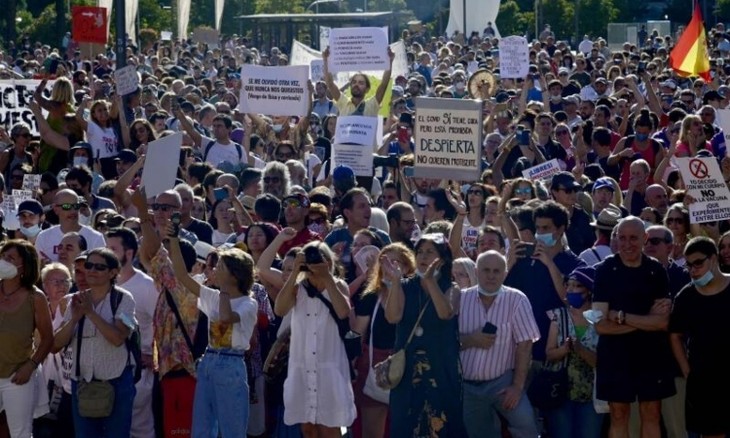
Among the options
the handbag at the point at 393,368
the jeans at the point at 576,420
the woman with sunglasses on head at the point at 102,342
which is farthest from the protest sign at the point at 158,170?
the jeans at the point at 576,420

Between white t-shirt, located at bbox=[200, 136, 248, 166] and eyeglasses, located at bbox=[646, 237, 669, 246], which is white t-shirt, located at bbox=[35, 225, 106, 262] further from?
eyeglasses, located at bbox=[646, 237, 669, 246]

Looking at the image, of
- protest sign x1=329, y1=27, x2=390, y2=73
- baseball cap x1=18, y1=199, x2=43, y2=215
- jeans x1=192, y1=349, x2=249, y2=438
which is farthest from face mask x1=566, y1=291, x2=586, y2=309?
protest sign x1=329, y1=27, x2=390, y2=73

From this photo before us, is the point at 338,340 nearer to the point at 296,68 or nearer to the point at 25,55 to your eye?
the point at 296,68

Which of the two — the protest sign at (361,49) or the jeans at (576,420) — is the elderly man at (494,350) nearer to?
the jeans at (576,420)

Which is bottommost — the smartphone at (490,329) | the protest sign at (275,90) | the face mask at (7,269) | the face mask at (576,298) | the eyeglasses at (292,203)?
the smartphone at (490,329)

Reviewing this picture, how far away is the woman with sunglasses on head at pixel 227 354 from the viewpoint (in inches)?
381

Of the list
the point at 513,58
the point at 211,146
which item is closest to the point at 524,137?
the point at 211,146

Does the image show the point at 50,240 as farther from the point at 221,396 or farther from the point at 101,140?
the point at 101,140

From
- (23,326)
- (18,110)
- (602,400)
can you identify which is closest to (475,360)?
(602,400)

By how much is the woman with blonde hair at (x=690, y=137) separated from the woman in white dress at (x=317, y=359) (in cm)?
653

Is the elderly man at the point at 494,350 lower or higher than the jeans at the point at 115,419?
higher

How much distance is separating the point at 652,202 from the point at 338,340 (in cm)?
394

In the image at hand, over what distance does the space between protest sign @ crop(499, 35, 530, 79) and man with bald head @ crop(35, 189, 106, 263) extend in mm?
11461

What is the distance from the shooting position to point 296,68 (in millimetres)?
16859
